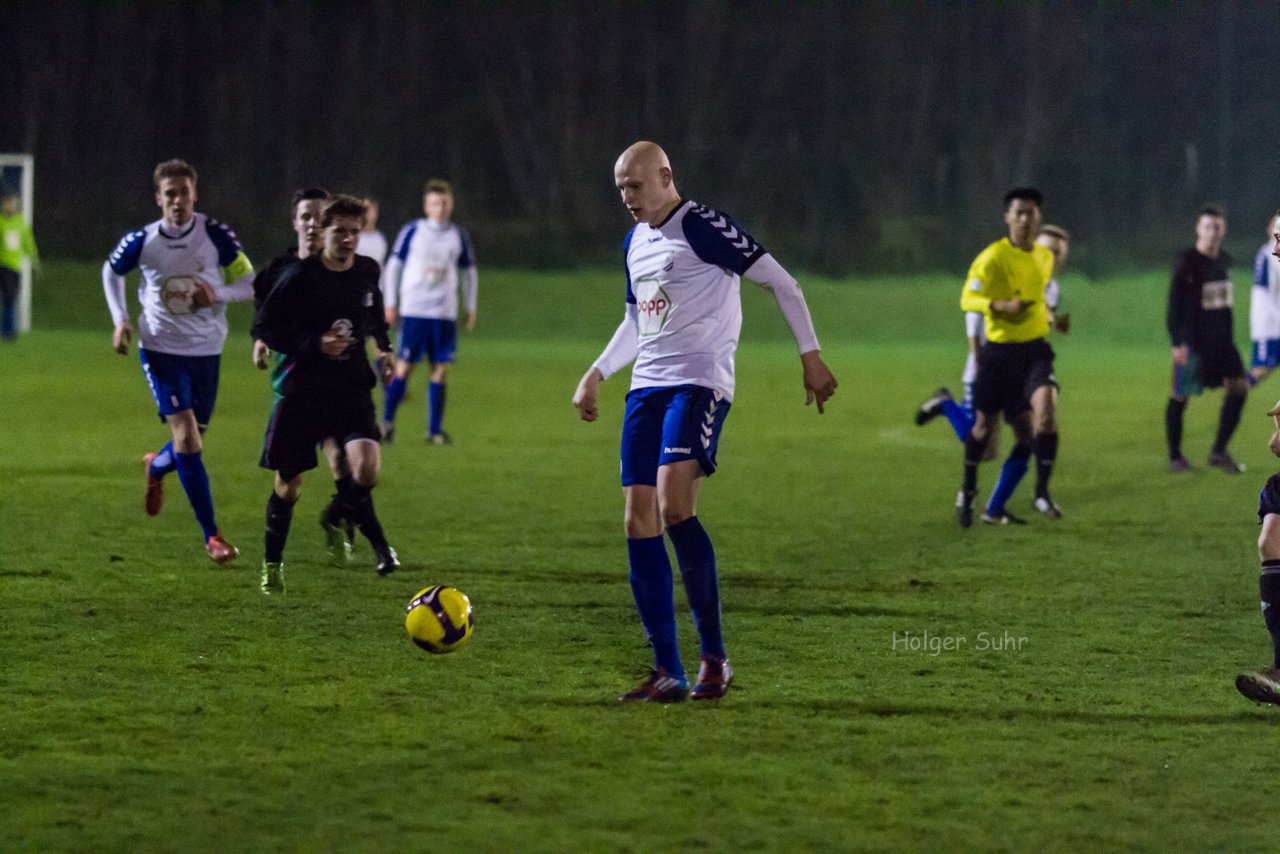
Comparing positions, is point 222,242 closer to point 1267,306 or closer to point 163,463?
point 163,463

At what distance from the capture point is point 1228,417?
12812mm

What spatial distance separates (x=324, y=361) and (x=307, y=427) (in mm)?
290

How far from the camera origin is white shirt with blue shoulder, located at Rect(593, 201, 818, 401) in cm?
549

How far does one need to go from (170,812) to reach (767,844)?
1.48 meters

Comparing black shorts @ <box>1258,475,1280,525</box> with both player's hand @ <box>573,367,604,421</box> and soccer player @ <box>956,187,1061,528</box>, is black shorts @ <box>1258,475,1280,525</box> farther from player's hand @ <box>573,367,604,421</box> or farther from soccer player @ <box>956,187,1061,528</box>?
soccer player @ <box>956,187,1061,528</box>

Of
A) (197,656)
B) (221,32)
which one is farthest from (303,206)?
(221,32)

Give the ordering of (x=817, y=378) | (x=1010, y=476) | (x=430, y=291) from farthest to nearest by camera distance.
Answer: (x=430, y=291)
(x=1010, y=476)
(x=817, y=378)

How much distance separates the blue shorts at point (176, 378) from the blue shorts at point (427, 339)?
18.9 feet

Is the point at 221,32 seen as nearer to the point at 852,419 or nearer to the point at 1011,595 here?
the point at 852,419

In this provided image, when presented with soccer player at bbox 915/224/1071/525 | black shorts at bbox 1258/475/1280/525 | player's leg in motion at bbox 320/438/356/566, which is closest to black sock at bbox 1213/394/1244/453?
soccer player at bbox 915/224/1071/525

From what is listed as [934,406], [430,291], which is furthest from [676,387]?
[430,291]

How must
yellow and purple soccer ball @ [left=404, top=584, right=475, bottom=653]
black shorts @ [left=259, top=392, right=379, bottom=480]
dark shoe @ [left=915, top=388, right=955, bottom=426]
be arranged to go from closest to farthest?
1. yellow and purple soccer ball @ [left=404, top=584, right=475, bottom=653]
2. black shorts @ [left=259, top=392, right=379, bottom=480]
3. dark shoe @ [left=915, top=388, right=955, bottom=426]

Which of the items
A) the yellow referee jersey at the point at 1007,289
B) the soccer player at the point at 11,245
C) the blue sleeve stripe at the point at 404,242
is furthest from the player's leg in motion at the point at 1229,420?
the soccer player at the point at 11,245

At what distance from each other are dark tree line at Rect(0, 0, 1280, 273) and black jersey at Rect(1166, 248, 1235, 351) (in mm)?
21689
